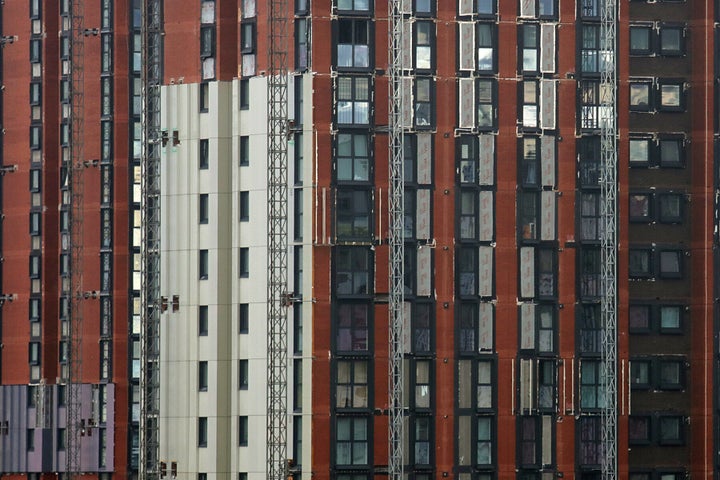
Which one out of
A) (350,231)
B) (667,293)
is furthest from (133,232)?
(667,293)

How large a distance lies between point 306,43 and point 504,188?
53.9 ft

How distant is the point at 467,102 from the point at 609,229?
1274 cm

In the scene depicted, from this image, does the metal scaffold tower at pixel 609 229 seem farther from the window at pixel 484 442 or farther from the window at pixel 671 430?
the window at pixel 484 442

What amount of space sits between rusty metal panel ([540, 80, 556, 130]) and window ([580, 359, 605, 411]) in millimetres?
16144

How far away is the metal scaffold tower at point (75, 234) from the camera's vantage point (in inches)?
7574

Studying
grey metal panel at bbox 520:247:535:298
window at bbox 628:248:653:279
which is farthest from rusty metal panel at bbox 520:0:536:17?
window at bbox 628:248:653:279

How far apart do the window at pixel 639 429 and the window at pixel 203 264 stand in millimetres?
30532

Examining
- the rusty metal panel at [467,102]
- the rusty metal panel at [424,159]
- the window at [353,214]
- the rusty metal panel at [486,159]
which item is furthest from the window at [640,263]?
the window at [353,214]

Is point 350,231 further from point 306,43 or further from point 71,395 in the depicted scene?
point 71,395

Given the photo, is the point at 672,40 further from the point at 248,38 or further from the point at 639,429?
the point at 248,38

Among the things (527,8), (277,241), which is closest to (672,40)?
(527,8)

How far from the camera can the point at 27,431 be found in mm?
198250

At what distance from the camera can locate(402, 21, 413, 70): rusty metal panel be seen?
166 metres

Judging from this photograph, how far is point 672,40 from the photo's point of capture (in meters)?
171
